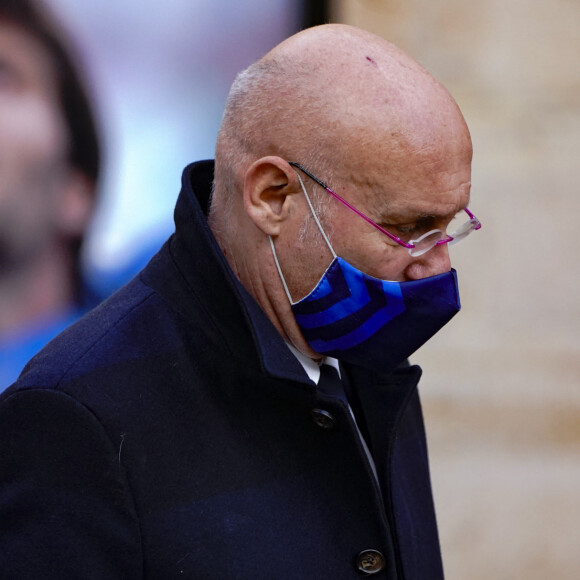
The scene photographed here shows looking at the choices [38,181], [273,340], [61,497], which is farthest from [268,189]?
[38,181]

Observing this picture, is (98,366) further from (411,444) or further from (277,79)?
(411,444)

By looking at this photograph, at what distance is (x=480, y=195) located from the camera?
13.0ft

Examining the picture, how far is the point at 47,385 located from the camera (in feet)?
5.43

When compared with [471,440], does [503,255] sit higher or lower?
higher

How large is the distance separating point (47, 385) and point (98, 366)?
0.36 feet

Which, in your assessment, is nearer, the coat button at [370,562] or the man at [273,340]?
the man at [273,340]

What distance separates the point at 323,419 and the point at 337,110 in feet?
2.00

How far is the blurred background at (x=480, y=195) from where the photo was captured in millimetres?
3680

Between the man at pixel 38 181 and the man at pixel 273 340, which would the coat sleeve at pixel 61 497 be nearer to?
the man at pixel 273 340

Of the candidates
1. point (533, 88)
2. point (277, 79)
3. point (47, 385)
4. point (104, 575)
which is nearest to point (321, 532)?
point (104, 575)

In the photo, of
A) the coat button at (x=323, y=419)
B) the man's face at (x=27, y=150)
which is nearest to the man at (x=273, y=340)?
the coat button at (x=323, y=419)

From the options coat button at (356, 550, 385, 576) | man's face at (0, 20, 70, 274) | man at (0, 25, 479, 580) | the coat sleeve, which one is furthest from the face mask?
man's face at (0, 20, 70, 274)

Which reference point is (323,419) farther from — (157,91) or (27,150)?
(157,91)

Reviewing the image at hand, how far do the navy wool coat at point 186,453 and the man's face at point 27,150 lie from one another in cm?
169
